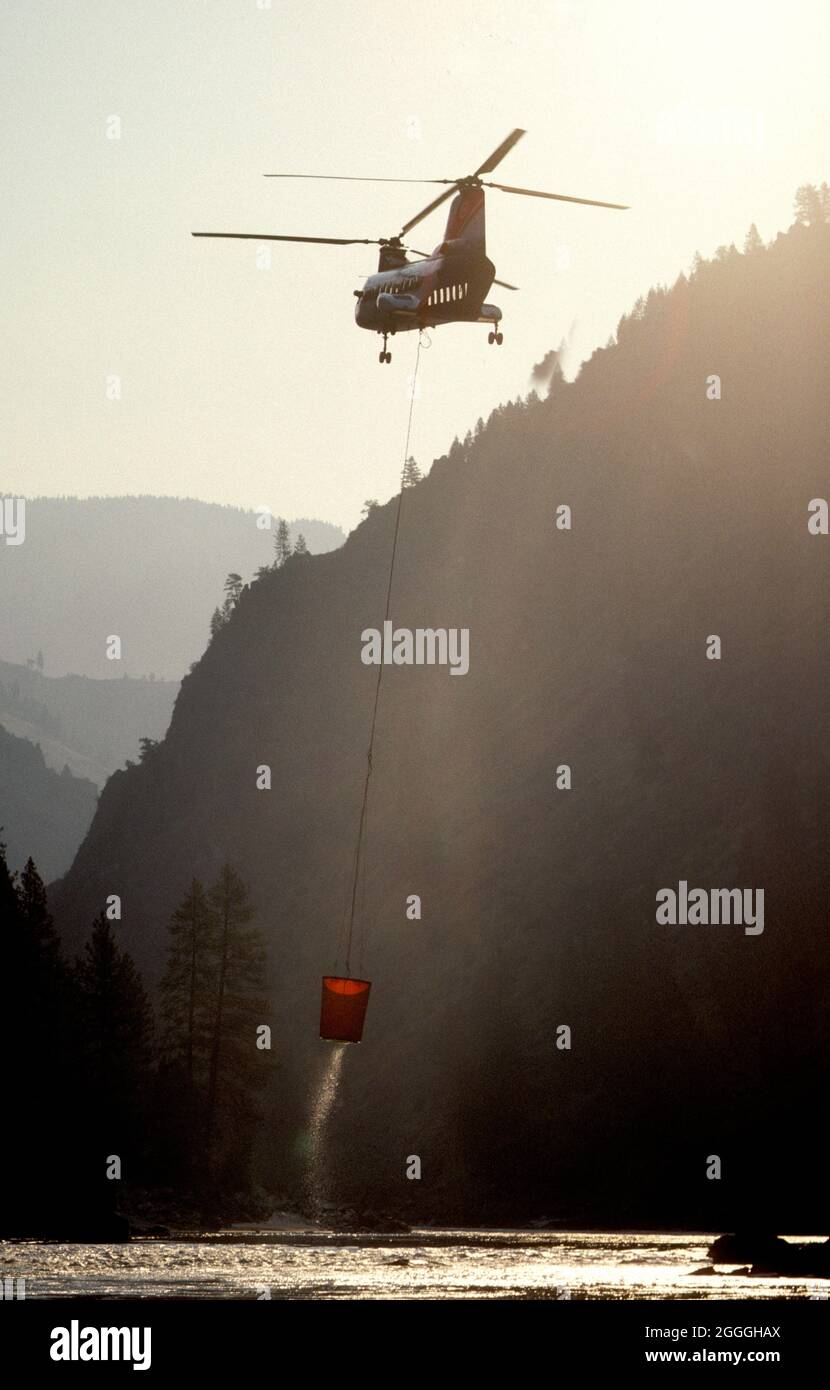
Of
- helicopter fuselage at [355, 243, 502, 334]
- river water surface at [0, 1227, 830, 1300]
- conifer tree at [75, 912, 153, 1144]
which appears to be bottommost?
river water surface at [0, 1227, 830, 1300]

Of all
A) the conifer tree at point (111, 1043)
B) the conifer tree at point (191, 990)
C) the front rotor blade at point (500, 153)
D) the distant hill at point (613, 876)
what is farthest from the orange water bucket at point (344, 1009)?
the distant hill at point (613, 876)

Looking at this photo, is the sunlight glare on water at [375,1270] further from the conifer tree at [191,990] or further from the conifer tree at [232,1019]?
the conifer tree at [191,990]

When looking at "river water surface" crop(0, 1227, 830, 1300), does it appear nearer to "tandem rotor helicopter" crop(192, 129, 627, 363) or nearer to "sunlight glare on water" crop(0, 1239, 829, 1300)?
"sunlight glare on water" crop(0, 1239, 829, 1300)

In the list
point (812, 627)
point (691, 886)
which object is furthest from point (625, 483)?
point (691, 886)

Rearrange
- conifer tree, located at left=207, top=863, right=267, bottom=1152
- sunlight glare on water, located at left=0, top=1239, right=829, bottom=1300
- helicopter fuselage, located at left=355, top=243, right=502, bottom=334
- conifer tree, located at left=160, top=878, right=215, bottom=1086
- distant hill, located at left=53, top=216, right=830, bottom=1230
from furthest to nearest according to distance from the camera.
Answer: distant hill, located at left=53, top=216, right=830, bottom=1230 < conifer tree, located at left=160, top=878, right=215, bottom=1086 < conifer tree, located at left=207, top=863, right=267, bottom=1152 < helicopter fuselage, located at left=355, top=243, right=502, bottom=334 < sunlight glare on water, located at left=0, top=1239, right=829, bottom=1300

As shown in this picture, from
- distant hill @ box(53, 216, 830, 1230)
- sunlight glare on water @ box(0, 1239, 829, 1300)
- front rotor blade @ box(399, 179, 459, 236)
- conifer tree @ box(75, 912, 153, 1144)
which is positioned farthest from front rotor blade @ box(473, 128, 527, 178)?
distant hill @ box(53, 216, 830, 1230)
